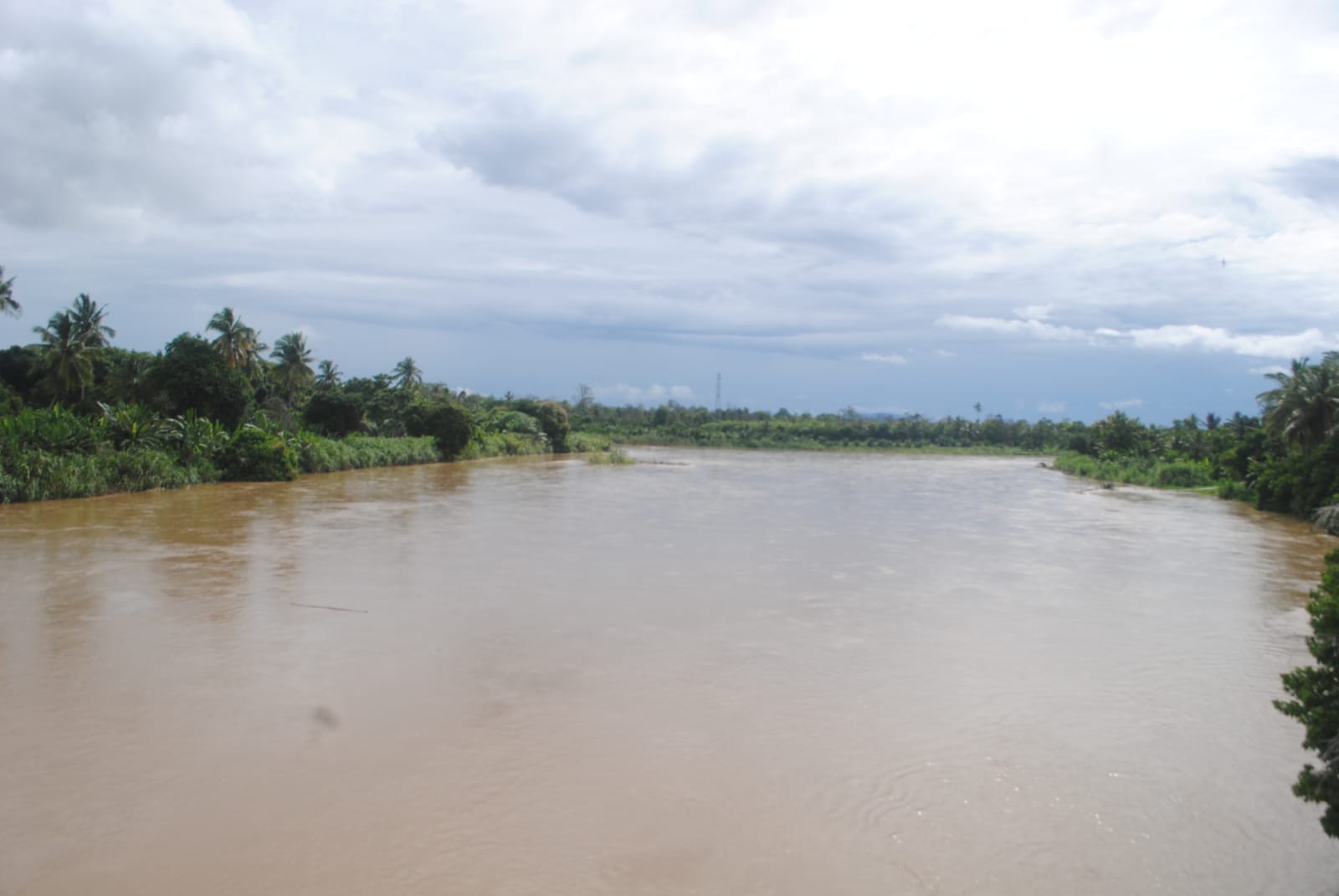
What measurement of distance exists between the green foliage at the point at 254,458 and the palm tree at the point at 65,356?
29.8 ft

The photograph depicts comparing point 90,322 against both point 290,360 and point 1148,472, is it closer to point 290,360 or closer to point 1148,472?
point 290,360

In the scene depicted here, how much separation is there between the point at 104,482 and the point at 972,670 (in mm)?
22758

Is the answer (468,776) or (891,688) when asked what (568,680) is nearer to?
(468,776)

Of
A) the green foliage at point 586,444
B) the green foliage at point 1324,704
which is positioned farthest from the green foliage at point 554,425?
the green foliage at point 1324,704

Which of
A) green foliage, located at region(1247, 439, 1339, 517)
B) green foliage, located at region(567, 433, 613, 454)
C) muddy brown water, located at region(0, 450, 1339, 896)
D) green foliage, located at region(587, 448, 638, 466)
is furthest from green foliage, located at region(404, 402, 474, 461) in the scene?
green foliage, located at region(1247, 439, 1339, 517)

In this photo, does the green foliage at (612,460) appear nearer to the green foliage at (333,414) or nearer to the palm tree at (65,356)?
the green foliage at (333,414)

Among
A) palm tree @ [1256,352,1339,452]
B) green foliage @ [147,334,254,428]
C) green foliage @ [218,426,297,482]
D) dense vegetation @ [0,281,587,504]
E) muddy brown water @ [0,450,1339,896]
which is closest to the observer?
muddy brown water @ [0,450,1339,896]

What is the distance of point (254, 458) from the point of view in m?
29.1

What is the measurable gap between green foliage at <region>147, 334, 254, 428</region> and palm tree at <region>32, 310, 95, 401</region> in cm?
476

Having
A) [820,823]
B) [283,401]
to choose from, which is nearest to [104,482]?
[283,401]

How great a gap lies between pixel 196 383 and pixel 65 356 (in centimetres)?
766

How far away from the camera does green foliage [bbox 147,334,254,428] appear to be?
29844 mm

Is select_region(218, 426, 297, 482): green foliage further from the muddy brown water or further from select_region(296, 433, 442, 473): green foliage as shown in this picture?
the muddy brown water

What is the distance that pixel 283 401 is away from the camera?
141 ft
